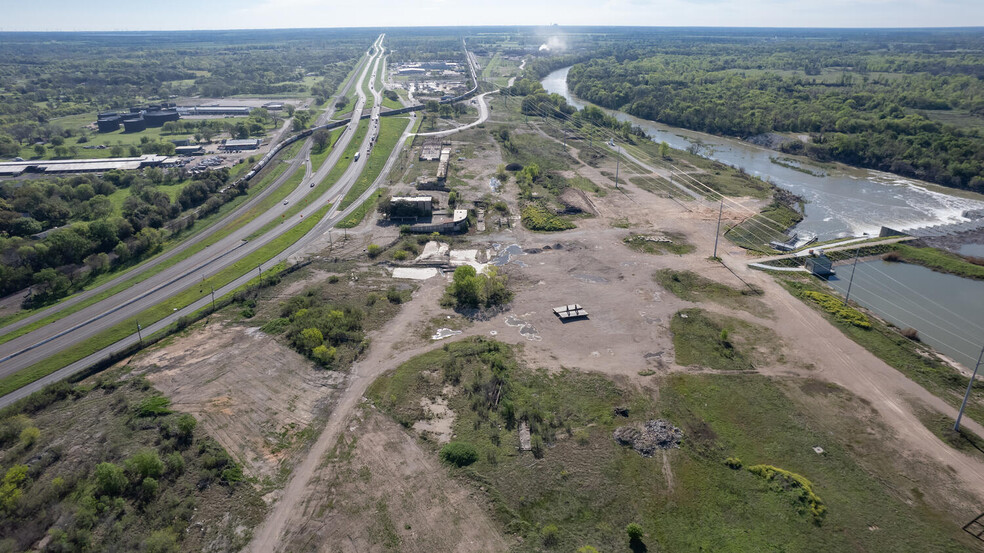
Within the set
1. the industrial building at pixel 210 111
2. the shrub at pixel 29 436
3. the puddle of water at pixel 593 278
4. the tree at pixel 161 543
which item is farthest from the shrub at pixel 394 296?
the industrial building at pixel 210 111

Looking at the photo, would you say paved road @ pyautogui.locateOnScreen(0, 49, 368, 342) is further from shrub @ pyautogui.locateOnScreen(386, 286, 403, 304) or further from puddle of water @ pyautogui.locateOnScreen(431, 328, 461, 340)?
puddle of water @ pyautogui.locateOnScreen(431, 328, 461, 340)

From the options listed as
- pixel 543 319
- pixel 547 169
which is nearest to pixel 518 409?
pixel 543 319

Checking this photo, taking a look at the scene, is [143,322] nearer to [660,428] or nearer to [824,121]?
[660,428]

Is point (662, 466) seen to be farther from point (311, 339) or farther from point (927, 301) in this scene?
point (927, 301)

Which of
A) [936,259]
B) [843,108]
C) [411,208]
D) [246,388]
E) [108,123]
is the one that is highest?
[843,108]

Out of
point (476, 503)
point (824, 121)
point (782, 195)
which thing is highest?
point (824, 121)

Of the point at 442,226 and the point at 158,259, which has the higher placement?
the point at 442,226

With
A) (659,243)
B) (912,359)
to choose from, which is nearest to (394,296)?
(659,243)
